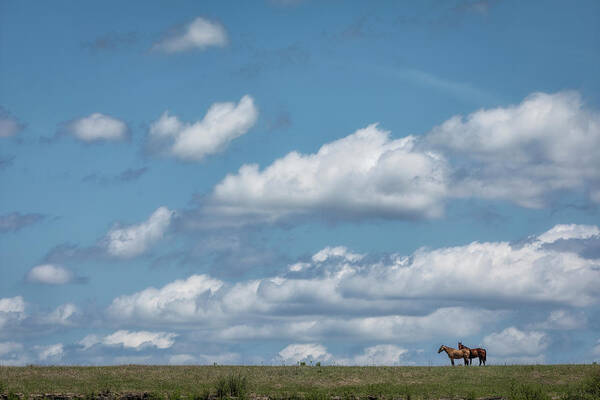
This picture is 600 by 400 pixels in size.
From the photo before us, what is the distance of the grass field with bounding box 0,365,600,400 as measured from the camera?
167 feet

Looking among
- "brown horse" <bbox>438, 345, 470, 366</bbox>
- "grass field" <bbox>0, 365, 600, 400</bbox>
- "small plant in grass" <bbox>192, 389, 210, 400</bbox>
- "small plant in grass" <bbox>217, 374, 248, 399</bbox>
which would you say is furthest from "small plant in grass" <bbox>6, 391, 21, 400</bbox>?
"brown horse" <bbox>438, 345, 470, 366</bbox>

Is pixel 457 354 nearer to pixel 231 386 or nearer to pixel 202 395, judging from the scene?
pixel 231 386

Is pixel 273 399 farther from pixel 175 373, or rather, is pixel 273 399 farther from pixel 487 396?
pixel 487 396

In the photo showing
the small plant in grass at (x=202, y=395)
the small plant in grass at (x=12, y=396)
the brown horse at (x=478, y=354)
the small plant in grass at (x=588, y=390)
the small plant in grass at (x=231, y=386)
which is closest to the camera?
the small plant in grass at (x=12, y=396)

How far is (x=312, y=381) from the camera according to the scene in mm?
54844

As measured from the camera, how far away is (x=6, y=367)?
5903cm

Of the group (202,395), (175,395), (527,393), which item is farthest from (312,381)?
(527,393)

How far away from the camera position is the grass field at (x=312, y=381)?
51.0m

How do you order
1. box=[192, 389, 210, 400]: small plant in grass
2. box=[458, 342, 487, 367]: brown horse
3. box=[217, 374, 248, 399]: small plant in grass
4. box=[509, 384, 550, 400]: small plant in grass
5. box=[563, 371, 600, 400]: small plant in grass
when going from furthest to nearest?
box=[458, 342, 487, 367]: brown horse → box=[217, 374, 248, 399]: small plant in grass → box=[192, 389, 210, 400]: small plant in grass → box=[563, 371, 600, 400]: small plant in grass → box=[509, 384, 550, 400]: small plant in grass

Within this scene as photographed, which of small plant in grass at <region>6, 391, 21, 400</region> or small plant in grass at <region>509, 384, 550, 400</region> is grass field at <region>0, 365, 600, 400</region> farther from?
small plant in grass at <region>6, 391, 21, 400</region>

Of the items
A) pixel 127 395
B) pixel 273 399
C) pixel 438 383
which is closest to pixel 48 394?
pixel 127 395

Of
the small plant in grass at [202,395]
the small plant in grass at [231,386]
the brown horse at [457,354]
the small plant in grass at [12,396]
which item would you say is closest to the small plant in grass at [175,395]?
the small plant in grass at [202,395]

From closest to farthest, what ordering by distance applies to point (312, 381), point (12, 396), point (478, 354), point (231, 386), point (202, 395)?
point (12, 396)
point (202, 395)
point (231, 386)
point (312, 381)
point (478, 354)

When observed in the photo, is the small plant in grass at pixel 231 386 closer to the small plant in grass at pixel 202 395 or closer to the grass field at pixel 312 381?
the grass field at pixel 312 381
